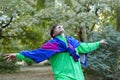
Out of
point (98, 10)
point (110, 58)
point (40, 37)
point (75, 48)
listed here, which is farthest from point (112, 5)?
point (75, 48)

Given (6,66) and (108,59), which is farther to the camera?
(6,66)

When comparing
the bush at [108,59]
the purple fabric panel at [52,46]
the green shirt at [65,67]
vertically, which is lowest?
the bush at [108,59]

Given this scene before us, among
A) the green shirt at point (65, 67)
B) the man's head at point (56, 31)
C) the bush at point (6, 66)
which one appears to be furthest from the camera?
the bush at point (6, 66)

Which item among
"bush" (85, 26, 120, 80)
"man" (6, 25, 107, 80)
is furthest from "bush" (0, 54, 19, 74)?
"man" (6, 25, 107, 80)

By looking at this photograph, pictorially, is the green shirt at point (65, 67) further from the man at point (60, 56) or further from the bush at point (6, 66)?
the bush at point (6, 66)

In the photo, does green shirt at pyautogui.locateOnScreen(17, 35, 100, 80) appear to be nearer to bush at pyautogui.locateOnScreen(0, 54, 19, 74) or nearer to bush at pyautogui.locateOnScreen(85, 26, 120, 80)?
bush at pyautogui.locateOnScreen(85, 26, 120, 80)

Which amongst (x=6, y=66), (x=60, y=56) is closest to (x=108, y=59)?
(x=60, y=56)

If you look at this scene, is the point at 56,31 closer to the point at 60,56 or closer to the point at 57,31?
the point at 57,31

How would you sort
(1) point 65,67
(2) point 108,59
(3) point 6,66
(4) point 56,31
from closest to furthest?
(1) point 65,67, (4) point 56,31, (2) point 108,59, (3) point 6,66

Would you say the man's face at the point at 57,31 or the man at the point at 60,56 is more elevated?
the man's face at the point at 57,31

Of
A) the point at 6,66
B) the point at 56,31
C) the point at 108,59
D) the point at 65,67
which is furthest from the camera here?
the point at 6,66

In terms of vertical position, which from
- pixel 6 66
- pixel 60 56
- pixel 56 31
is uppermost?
pixel 56 31

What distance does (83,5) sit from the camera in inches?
867

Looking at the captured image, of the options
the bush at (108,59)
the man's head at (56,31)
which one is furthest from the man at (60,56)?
the bush at (108,59)
